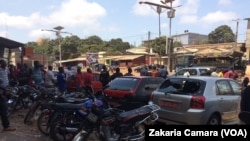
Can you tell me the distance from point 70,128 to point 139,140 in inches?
57.1

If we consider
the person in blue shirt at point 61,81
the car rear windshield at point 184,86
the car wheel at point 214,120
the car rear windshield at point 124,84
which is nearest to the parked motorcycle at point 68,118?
the car rear windshield at point 184,86

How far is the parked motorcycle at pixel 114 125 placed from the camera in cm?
592

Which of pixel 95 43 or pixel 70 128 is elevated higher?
pixel 95 43

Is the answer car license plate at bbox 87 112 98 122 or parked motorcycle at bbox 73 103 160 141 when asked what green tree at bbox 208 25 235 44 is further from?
car license plate at bbox 87 112 98 122

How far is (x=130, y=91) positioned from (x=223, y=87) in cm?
265

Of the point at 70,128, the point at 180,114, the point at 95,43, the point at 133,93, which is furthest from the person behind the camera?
the point at 95,43

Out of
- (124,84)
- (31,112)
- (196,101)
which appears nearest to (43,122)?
(31,112)

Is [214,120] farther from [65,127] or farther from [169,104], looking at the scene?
[65,127]

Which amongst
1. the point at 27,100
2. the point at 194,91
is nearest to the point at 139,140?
the point at 194,91

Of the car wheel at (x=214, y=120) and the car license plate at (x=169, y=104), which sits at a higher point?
the car license plate at (x=169, y=104)

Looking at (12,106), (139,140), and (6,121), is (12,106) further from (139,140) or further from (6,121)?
(139,140)

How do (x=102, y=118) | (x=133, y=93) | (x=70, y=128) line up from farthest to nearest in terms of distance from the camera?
(x=133, y=93) → (x=70, y=128) → (x=102, y=118)

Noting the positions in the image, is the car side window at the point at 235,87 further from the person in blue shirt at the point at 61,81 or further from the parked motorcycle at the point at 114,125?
the person in blue shirt at the point at 61,81

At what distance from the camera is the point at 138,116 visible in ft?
20.6
